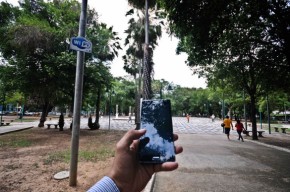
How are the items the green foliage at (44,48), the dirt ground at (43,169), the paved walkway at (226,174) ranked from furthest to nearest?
the green foliage at (44,48)
the paved walkway at (226,174)
the dirt ground at (43,169)

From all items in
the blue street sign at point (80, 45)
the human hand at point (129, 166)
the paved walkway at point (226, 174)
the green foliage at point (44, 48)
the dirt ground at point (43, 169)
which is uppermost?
the green foliage at point (44, 48)

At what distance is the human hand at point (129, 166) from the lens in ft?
5.92

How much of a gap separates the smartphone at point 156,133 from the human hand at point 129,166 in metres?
0.06

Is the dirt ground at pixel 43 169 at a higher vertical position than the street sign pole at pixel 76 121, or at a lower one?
lower

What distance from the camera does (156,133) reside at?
7.15ft

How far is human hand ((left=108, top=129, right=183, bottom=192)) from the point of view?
1.81 metres

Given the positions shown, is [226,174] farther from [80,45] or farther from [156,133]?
[156,133]

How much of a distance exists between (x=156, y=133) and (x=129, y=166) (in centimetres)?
42

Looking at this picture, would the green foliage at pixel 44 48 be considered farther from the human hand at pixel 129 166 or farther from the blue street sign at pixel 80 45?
the human hand at pixel 129 166

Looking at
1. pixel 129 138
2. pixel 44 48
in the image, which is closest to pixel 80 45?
pixel 129 138

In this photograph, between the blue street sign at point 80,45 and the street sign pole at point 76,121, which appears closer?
the blue street sign at point 80,45

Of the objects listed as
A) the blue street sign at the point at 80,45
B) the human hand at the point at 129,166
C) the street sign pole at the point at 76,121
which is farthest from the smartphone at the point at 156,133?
the street sign pole at the point at 76,121

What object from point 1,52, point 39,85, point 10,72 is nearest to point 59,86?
point 39,85

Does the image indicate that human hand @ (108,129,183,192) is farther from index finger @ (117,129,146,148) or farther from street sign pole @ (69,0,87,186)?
street sign pole @ (69,0,87,186)
